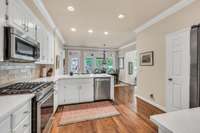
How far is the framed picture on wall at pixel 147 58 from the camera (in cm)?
363

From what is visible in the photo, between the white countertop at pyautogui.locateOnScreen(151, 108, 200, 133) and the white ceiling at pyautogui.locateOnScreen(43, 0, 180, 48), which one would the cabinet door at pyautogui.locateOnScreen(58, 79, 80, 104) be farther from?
the white countertop at pyautogui.locateOnScreen(151, 108, 200, 133)

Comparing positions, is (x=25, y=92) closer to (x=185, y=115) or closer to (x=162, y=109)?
(x=185, y=115)

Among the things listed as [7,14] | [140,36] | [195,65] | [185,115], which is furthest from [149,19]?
[7,14]

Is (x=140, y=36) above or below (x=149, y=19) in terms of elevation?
below

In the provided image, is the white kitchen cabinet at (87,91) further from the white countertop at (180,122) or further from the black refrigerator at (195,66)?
the white countertop at (180,122)

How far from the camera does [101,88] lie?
412 centimetres

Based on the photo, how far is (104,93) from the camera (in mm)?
4188

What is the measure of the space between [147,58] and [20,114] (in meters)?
3.66

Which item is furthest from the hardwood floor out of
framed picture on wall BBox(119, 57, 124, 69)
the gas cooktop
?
framed picture on wall BBox(119, 57, 124, 69)

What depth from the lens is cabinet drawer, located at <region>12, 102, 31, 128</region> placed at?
1089 mm

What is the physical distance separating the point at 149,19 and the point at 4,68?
3767mm

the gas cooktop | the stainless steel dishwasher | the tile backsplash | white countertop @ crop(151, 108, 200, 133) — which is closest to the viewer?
white countertop @ crop(151, 108, 200, 133)

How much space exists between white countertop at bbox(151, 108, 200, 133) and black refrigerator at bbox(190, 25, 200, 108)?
1612mm

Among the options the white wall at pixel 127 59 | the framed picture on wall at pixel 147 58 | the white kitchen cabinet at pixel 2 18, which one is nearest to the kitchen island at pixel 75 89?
the framed picture on wall at pixel 147 58
